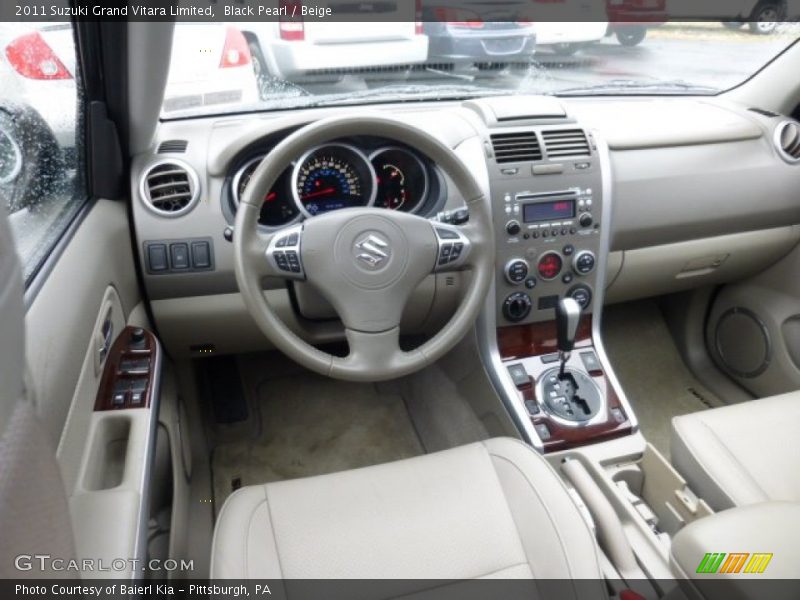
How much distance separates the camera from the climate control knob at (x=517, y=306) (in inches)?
77.0

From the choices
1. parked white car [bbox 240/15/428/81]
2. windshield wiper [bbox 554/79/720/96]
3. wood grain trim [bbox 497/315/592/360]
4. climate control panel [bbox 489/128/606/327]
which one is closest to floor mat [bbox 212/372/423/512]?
wood grain trim [bbox 497/315/592/360]

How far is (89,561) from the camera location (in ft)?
3.25

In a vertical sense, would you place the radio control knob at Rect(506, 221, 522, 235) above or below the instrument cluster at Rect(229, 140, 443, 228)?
below

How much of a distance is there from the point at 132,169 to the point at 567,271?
123 centimetres

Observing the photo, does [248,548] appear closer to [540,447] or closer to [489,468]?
[489,468]

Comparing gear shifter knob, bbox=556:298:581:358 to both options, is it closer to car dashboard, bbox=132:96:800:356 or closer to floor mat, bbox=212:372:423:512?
car dashboard, bbox=132:96:800:356

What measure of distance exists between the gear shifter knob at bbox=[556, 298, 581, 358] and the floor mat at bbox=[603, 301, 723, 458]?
0.79m

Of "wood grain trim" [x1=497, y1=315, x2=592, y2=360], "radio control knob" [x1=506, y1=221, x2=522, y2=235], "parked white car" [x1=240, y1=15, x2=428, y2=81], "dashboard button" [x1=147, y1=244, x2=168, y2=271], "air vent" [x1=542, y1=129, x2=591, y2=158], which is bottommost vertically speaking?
"wood grain trim" [x1=497, y1=315, x2=592, y2=360]

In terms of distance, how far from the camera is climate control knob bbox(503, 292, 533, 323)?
196 cm

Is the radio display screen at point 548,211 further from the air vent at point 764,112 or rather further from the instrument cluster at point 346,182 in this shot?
the air vent at point 764,112

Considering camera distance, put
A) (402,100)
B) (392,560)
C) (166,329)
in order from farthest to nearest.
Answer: (402,100), (166,329), (392,560)

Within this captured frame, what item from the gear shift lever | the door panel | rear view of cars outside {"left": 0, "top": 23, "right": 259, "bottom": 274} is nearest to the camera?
the door panel

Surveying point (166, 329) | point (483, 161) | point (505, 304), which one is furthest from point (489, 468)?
point (166, 329)

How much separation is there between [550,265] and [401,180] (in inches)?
19.6
